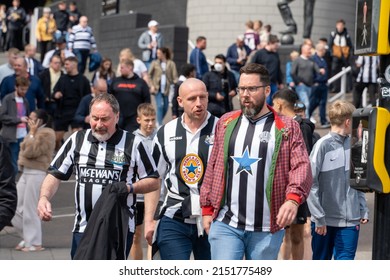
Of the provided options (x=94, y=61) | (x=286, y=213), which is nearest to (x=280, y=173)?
(x=286, y=213)

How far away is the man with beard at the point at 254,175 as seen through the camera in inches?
284

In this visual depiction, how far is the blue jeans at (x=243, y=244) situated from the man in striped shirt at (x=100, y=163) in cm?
84

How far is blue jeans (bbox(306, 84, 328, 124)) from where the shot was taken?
22453mm

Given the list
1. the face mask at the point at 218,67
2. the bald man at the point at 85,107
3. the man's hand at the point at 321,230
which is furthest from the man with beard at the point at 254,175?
the face mask at the point at 218,67

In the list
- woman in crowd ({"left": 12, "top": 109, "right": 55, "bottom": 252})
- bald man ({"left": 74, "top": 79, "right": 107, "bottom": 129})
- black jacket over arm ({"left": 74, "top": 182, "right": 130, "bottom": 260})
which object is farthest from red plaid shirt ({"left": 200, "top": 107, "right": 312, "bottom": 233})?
bald man ({"left": 74, "top": 79, "right": 107, "bottom": 129})

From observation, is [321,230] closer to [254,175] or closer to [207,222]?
[207,222]

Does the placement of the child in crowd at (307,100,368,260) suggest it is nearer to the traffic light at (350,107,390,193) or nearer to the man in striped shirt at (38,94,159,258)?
the man in striped shirt at (38,94,159,258)

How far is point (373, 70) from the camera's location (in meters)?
22.5

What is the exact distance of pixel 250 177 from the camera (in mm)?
7219

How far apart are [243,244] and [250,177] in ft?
1.50

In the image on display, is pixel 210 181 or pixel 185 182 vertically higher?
pixel 210 181

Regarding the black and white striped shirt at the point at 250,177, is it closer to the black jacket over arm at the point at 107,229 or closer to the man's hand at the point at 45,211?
the black jacket over arm at the point at 107,229

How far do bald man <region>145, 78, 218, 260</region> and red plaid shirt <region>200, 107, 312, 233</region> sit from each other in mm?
734
